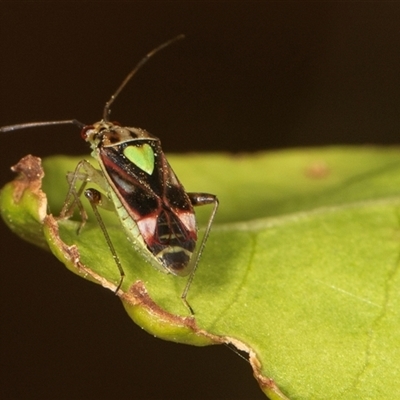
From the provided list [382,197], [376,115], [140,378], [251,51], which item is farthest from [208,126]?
[382,197]

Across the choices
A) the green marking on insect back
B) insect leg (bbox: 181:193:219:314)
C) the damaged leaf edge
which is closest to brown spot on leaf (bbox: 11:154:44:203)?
the damaged leaf edge

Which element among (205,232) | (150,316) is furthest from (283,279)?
(150,316)

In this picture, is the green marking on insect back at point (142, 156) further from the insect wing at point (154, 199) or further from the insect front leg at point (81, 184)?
the insect front leg at point (81, 184)

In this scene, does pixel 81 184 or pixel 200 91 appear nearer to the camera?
pixel 81 184

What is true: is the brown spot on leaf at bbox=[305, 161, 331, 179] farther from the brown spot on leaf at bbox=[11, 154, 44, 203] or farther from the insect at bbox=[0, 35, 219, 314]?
the brown spot on leaf at bbox=[11, 154, 44, 203]

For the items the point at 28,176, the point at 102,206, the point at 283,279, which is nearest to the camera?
the point at 28,176

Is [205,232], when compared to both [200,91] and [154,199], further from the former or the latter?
[200,91]

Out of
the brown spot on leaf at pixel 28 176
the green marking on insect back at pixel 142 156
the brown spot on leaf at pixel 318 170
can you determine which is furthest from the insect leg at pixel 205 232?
the brown spot on leaf at pixel 318 170
